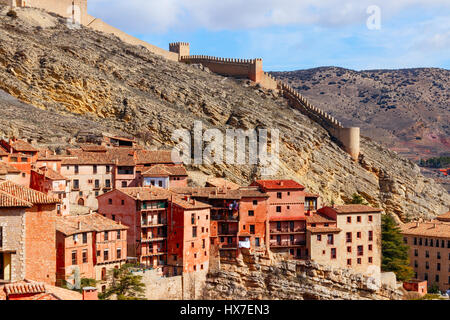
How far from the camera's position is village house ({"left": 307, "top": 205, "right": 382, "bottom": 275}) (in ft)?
170

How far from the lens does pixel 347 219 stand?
5359 centimetres

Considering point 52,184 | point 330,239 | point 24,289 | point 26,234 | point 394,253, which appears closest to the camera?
point 24,289

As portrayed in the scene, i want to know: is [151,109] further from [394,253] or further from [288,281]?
[288,281]

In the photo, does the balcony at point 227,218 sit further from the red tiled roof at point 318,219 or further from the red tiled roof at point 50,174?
the red tiled roof at point 50,174

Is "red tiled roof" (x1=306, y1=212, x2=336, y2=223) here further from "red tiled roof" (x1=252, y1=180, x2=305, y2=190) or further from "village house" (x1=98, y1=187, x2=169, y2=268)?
"village house" (x1=98, y1=187, x2=169, y2=268)

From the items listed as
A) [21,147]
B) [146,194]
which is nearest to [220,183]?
[146,194]

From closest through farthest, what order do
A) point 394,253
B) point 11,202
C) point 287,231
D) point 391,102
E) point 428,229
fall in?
point 11,202 → point 287,231 → point 394,253 → point 428,229 → point 391,102

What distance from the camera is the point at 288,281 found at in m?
50.4

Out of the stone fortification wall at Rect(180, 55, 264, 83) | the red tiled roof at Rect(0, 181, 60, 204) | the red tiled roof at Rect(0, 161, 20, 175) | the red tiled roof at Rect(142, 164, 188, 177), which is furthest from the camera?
the stone fortification wall at Rect(180, 55, 264, 83)

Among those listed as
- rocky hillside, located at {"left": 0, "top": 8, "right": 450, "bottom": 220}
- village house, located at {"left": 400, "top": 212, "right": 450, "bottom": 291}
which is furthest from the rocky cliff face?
rocky hillside, located at {"left": 0, "top": 8, "right": 450, "bottom": 220}

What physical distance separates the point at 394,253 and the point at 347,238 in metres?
7.44

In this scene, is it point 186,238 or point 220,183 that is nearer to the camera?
point 186,238

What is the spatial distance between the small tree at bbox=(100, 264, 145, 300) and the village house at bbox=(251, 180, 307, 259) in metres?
14.0

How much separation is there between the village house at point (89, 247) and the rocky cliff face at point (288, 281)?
25.3 feet
